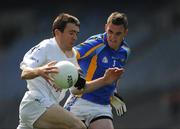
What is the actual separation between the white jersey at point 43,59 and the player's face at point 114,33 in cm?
82

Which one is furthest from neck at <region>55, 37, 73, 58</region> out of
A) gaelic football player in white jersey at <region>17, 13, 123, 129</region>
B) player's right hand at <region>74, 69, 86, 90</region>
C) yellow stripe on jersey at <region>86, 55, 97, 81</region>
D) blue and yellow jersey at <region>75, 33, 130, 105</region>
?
yellow stripe on jersey at <region>86, 55, 97, 81</region>

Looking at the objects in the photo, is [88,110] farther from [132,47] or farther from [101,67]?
[132,47]

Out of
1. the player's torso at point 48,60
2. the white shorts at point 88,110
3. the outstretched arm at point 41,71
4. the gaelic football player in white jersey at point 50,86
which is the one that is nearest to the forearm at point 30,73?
the outstretched arm at point 41,71

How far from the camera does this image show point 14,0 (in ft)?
62.6

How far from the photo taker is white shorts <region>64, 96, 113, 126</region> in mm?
8703

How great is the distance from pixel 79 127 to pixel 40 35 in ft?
34.6

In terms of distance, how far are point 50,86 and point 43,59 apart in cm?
33

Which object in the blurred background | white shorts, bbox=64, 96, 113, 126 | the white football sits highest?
the white football

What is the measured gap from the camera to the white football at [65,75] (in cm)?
750

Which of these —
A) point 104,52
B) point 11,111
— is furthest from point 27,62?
point 11,111

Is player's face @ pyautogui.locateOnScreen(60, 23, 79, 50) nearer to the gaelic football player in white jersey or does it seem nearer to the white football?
the gaelic football player in white jersey

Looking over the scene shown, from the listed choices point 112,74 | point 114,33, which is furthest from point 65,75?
point 114,33

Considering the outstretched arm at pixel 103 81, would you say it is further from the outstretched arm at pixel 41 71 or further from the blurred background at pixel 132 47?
the blurred background at pixel 132 47

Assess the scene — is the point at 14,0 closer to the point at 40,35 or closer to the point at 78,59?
the point at 40,35
